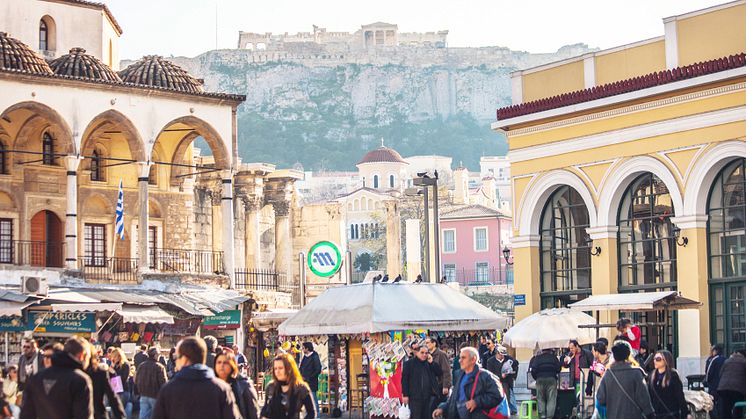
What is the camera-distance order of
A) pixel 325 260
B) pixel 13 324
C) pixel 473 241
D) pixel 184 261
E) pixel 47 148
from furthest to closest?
pixel 473 241, pixel 184 261, pixel 325 260, pixel 47 148, pixel 13 324

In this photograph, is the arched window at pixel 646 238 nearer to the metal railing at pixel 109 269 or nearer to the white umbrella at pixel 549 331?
the white umbrella at pixel 549 331

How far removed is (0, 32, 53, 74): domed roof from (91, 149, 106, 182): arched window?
160 inches

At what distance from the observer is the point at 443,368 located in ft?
67.6

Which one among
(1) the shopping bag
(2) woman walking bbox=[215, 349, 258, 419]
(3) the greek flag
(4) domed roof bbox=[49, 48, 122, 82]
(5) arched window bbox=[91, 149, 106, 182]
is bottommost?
(1) the shopping bag

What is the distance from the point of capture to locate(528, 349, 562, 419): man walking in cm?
2231

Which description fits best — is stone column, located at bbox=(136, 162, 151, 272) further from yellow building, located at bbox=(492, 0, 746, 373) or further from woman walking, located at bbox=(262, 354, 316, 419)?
woman walking, located at bbox=(262, 354, 316, 419)

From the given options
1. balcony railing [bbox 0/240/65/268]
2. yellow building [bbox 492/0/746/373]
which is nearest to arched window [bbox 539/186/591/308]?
yellow building [bbox 492/0/746/373]

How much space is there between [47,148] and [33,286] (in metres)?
7.51

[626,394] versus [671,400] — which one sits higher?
[626,394]

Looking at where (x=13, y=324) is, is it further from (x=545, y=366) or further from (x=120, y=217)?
(x=545, y=366)

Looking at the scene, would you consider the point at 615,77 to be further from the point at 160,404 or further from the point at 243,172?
the point at 243,172

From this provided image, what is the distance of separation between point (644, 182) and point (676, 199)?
1.38m

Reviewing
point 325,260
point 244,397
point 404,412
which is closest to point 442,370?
point 404,412

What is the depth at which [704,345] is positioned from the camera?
26.2 m
